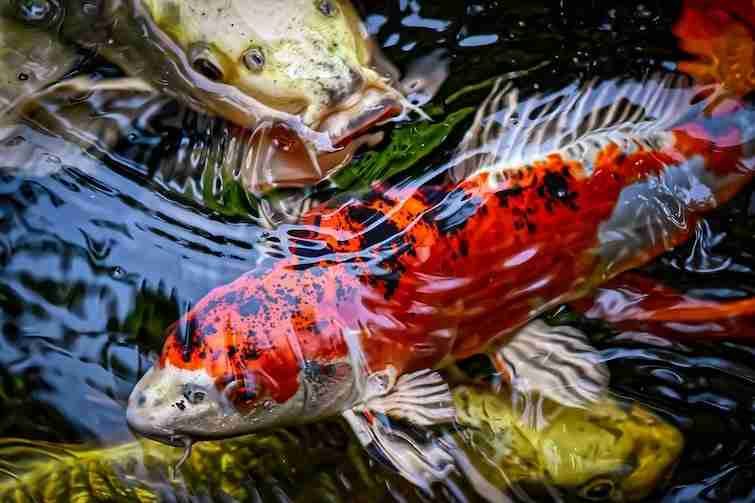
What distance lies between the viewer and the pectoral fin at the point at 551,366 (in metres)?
2.23

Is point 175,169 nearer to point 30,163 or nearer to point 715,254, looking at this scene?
point 30,163

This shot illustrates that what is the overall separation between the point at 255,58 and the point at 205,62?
0.48 ft

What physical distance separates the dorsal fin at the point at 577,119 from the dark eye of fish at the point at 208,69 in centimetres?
67

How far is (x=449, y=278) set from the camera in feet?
6.93

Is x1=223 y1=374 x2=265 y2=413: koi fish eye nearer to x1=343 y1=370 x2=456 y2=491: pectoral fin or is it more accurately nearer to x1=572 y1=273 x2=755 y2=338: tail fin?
x1=343 y1=370 x2=456 y2=491: pectoral fin

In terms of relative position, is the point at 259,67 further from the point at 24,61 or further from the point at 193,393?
the point at 193,393

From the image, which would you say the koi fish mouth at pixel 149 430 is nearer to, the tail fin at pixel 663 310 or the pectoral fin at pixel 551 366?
the pectoral fin at pixel 551 366

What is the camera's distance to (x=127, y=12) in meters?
2.38

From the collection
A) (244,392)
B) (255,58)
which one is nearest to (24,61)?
(255,58)

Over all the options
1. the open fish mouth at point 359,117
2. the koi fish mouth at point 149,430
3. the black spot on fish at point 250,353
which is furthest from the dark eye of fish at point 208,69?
the koi fish mouth at point 149,430

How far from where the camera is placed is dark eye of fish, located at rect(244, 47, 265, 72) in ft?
7.34

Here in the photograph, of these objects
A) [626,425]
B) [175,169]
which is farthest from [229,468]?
[626,425]

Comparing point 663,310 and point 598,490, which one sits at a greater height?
point 663,310

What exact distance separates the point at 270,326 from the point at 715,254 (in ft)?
3.99
